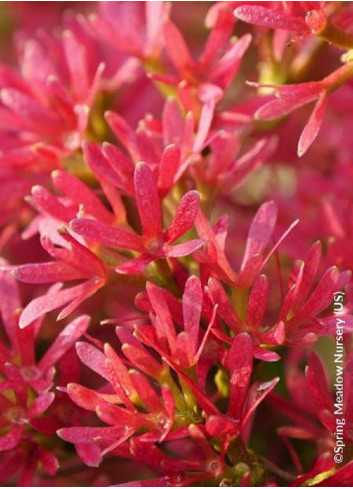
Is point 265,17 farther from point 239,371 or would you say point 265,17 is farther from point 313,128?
point 239,371

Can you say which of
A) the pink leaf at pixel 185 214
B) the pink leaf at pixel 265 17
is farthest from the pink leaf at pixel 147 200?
the pink leaf at pixel 265 17

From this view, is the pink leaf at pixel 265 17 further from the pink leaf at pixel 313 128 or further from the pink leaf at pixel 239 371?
the pink leaf at pixel 239 371

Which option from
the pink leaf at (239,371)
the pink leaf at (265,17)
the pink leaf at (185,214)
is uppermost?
the pink leaf at (265,17)

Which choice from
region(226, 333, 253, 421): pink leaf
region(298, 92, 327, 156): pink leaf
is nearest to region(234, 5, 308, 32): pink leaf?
region(298, 92, 327, 156): pink leaf

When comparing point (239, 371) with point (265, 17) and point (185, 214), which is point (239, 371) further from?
point (265, 17)

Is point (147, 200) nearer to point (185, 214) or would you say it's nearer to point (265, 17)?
point (185, 214)

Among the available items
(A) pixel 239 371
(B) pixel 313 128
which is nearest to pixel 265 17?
(B) pixel 313 128

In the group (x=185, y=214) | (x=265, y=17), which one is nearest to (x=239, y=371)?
(x=185, y=214)

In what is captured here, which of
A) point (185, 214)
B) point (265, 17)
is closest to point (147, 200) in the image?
point (185, 214)

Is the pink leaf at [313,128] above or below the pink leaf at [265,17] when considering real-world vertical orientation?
below

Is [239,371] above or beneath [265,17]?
beneath

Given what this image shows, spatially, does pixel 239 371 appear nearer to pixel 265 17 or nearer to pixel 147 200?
pixel 147 200

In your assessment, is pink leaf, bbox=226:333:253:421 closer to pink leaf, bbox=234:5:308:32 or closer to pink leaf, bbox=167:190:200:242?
pink leaf, bbox=167:190:200:242
